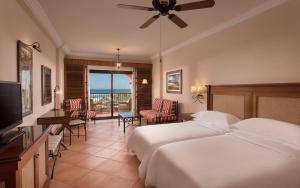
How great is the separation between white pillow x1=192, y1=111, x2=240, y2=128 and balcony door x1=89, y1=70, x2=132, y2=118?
462 cm

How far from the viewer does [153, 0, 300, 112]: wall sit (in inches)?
101

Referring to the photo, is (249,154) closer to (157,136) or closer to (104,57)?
(157,136)

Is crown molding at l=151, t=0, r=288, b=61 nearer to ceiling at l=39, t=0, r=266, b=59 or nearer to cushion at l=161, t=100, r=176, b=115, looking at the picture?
ceiling at l=39, t=0, r=266, b=59

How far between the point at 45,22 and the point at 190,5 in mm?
2838

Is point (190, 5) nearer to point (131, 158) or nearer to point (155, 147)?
point (155, 147)

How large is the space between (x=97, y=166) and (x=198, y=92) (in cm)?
268

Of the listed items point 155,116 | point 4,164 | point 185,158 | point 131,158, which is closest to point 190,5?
point 185,158

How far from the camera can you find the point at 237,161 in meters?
1.80

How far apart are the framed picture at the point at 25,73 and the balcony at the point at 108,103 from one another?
15.7 feet

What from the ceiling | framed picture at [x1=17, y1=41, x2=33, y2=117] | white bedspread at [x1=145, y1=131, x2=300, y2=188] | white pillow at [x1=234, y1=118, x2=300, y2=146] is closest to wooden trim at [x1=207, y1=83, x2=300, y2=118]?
white pillow at [x1=234, y1=118, x2=300, y2=146]

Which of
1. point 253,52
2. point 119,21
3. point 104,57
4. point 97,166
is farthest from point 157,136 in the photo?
point 104,57

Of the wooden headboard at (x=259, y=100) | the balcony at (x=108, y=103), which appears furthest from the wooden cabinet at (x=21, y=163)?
the balcony at (x=108, y=103)

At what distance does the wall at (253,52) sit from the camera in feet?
8.41

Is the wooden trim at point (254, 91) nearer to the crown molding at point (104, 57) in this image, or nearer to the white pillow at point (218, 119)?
the white pillow at point (218, 119)
